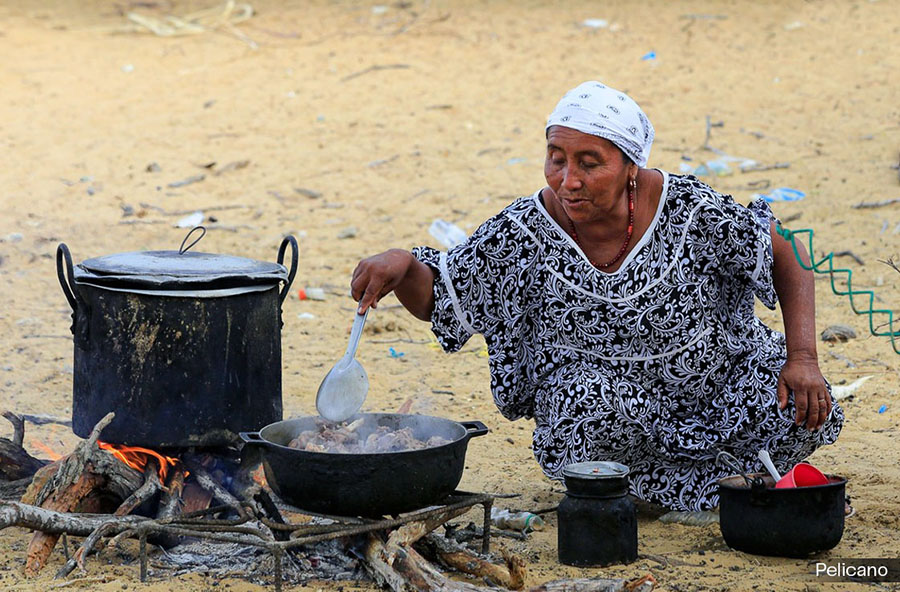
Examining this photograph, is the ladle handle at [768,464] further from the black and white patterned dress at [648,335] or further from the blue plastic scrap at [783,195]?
the blue plastic scrap at [783,195]

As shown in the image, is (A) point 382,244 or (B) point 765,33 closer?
(A) point 382,244

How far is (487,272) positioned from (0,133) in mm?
7462

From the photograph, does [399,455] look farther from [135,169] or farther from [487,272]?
[135,169]

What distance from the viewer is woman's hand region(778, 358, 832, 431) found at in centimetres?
349

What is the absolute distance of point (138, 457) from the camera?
12.0ft

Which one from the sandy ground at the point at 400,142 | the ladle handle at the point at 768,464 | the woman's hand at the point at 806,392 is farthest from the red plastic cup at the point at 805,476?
the sandy ground at the point at 400,142

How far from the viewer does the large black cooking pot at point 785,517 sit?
320cm

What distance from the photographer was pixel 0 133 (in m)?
9.76

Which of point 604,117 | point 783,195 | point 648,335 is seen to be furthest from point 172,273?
point 783,195

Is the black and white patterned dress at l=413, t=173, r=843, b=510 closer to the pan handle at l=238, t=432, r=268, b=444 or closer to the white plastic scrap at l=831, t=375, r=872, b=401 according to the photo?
the pan handle at l=238, t=432, r=268, b=444

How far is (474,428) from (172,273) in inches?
42.6

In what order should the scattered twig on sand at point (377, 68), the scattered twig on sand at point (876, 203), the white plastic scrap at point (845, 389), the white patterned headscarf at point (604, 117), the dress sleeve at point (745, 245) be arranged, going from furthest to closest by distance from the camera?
the scattered twig on sand at point (377, 68), the scattered twig on sand at point (876, 203), the white plastic scrap at point (845, 389), the dress sleeve at point (745, 245), the white patterned headscarf at point (604, 117)

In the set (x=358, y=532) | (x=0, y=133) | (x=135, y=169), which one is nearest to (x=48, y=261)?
(x=135, y=169)

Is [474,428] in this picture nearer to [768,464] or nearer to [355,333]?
[355,333]
